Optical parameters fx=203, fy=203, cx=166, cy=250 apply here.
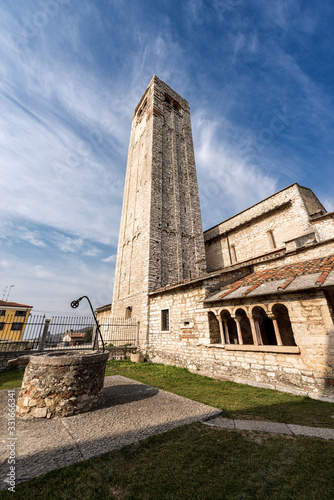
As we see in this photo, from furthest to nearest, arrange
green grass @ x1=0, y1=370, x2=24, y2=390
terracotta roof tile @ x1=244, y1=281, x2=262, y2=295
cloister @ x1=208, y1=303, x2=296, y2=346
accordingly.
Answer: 1. cloister @ x1=208, y1=303, x2=296, y2=346
2. terracotta roof tile @ x1=244, y1=281, x2=262, y2=295
3. green grass @ x1=0, y1=370, x2=24, y2=390

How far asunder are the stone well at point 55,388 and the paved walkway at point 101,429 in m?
0.17

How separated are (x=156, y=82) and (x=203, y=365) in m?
26.9

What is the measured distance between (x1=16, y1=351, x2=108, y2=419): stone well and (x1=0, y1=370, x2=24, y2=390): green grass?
3359mm

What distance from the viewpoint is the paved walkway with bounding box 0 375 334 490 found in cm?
264

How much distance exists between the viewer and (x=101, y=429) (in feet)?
11.4

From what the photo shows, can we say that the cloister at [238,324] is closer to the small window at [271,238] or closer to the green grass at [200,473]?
the green grass at [200,473]

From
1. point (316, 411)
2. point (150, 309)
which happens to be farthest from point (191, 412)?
point (150, 309)

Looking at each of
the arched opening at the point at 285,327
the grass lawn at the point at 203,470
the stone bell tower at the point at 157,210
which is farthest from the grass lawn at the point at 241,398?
the stone bell tower at the point at 157,210

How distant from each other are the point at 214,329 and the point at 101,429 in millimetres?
6199

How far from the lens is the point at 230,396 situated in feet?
18.1

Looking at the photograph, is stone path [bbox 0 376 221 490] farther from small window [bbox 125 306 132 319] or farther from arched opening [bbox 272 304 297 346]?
small window [bbox 125 306 132 319]

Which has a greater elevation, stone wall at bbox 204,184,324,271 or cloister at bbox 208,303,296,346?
stone wall at bbox 204,184,324,271

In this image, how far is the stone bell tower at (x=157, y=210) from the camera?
14.7 meters

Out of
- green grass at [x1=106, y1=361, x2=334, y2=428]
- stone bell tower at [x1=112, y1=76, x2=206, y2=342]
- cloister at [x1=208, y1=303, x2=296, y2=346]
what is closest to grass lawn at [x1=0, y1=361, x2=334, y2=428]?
green grass at [x1=106, y1=361, x2=334, y2=428]
